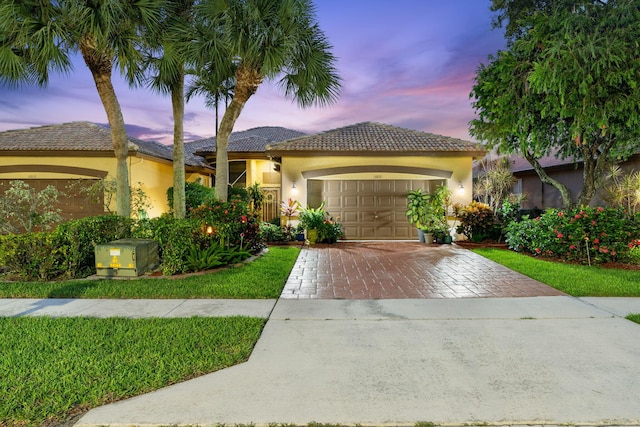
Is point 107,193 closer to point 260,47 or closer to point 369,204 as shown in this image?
point 260,47

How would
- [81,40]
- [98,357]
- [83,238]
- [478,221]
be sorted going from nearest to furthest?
[98,357]
[83,238]
[81,40]
[478,221]

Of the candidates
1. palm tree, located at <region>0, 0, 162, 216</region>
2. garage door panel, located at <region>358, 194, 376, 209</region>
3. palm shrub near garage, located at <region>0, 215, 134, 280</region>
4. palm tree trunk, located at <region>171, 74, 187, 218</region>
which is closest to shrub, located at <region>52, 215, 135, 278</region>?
palm shrub near garage, located at <region>0, 215, 134, 280</region>

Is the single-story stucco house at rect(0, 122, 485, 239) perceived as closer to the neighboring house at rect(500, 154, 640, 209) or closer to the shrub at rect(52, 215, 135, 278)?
the neighboring house at rect(500, 154, 640, 209)

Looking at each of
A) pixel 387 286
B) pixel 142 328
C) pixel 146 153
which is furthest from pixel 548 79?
pixel 146 153

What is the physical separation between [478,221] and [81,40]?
12923mm

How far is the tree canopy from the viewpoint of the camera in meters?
7.30

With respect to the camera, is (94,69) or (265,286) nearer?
(265,286)

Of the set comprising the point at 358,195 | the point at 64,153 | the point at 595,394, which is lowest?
the point at 595,394

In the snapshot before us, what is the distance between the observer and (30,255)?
23.7 feet

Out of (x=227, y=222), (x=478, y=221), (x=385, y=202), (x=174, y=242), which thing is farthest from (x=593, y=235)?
(x=174, y=242)

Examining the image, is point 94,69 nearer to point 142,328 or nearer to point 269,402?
point 142,328

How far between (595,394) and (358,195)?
38.5 feet

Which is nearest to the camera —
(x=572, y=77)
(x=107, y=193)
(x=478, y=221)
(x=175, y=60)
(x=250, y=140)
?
(x=572, y=77)

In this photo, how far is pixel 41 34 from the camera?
8008mm
